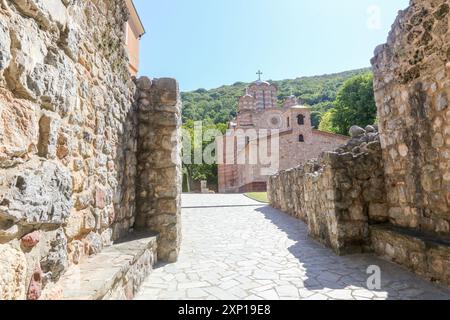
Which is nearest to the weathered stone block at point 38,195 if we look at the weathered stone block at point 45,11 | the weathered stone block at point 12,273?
the weathered stone block at point 12,273

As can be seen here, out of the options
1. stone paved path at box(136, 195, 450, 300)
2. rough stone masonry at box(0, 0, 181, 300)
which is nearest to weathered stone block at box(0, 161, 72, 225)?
rough stone masonry at box(0, 0, 181, 300)

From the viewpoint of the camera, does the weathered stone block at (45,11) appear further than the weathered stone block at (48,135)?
No

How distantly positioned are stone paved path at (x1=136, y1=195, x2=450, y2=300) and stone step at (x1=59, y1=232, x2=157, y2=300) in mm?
240

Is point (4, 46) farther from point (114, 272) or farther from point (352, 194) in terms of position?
point (352, 194)

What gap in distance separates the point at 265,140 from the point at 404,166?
75.1ft

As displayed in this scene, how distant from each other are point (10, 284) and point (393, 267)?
4037mm

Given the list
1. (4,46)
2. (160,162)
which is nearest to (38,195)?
(4,46)

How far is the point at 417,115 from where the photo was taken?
3586 millimetres

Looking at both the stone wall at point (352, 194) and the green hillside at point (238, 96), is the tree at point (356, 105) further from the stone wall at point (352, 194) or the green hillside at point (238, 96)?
the stone wall at point (352, 194)

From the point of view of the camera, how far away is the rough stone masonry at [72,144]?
1.36m

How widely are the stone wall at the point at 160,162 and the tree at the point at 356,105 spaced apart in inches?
1135

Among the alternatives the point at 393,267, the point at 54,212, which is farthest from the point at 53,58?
the point at 393,267
